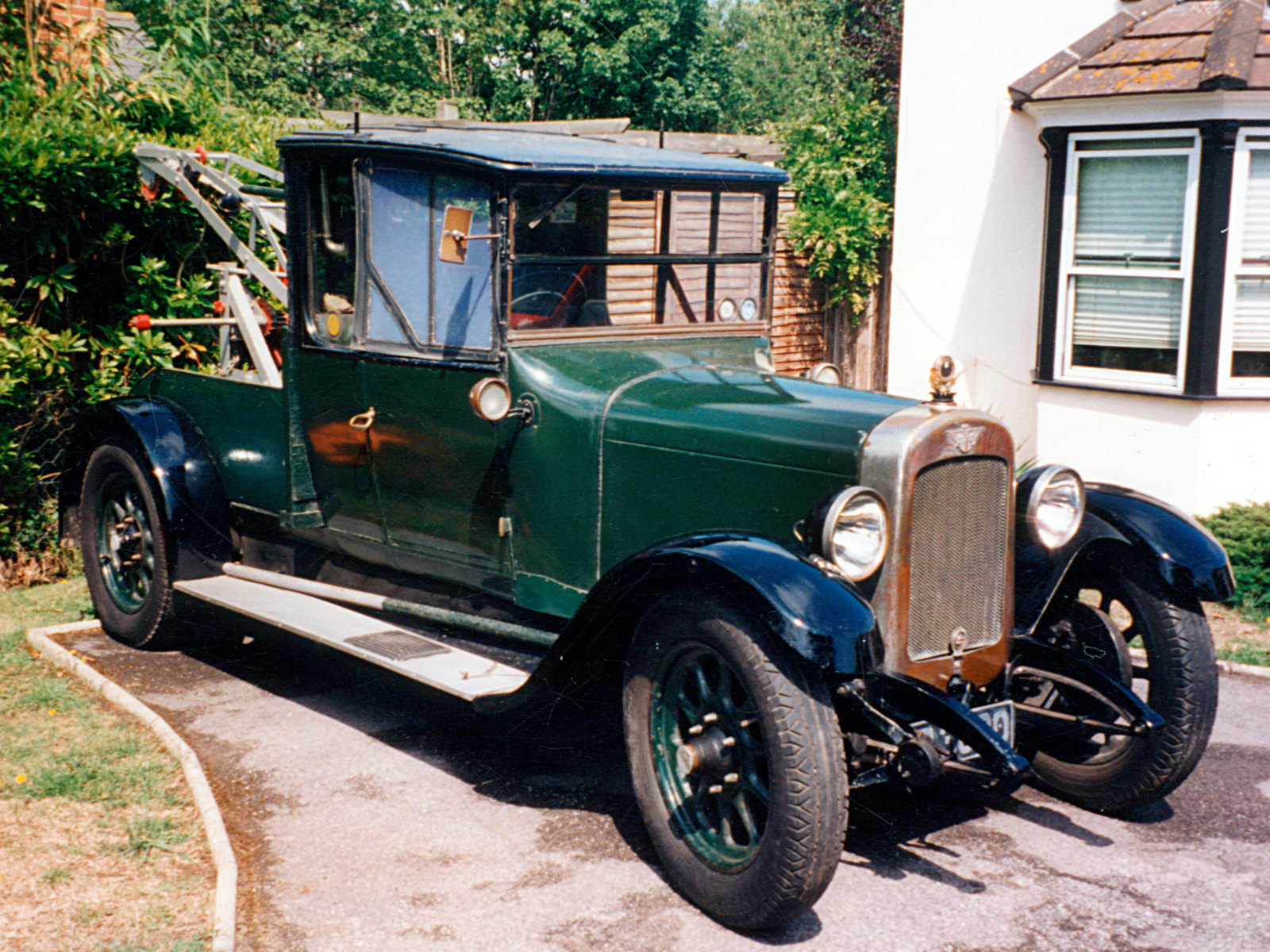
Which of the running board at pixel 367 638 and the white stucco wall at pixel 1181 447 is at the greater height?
the white stucco wall at pixel 1181 447

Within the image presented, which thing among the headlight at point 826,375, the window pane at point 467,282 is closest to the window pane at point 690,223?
the headlight at point 826,375

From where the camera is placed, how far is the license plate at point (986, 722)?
3.57 meters

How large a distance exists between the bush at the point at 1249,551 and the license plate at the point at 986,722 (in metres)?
3.64

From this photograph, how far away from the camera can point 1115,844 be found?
4023mm

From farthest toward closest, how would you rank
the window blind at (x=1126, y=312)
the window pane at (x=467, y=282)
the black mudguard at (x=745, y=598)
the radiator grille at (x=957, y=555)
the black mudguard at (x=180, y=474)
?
the window blind at (x=1126, y=312) → the black mudguard at (x=180, y=474) → the window pane at (x=467, y=282) → the radiator grille at (x=957, y=555) → the black mudguard at (x=745, y=598)

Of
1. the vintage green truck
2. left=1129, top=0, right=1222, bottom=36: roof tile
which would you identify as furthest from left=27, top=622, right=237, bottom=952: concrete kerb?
left=1129, top=0, right=1222, bottom=36: roof tile

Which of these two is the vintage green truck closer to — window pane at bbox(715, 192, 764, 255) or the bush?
window pane at bbox(715, 192, 764, 255)

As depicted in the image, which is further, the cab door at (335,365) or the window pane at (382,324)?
the cab door at (335,365)

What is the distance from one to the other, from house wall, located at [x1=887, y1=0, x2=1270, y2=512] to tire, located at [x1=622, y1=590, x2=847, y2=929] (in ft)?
18.4

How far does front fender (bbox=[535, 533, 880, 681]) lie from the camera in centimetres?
322

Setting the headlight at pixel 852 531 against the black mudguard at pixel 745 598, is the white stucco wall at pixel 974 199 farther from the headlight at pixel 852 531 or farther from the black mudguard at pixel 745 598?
the black mudguard at pixel 745 598

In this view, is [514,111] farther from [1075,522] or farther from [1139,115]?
[1075,522]

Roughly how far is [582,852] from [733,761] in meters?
0.71

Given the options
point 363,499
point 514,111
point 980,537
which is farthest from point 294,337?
point 514,111
